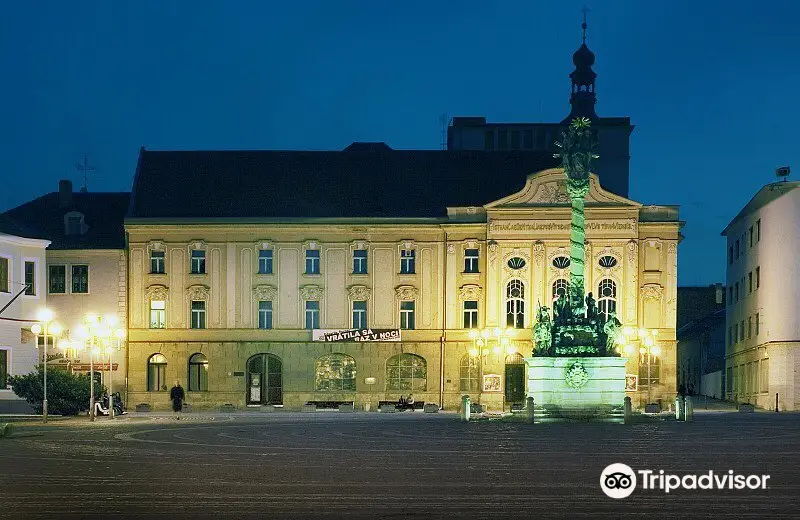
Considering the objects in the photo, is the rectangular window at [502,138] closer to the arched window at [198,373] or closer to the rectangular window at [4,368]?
the arched window at [198,373]

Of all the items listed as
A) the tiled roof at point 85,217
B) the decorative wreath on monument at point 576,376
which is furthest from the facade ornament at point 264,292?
the decorative wreath on monument at point 576,376

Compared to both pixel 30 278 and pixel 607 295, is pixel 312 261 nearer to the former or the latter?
pixel 607 295

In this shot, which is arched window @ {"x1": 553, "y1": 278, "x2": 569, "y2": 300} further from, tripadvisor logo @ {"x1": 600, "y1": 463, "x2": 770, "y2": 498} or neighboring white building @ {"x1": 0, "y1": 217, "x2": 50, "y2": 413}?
tripadvisor logo @ {"x1": 600, "y1": 463, "x2": 770, "y2": 498}

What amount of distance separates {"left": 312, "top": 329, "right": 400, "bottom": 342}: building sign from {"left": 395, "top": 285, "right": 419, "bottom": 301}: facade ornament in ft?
7.00

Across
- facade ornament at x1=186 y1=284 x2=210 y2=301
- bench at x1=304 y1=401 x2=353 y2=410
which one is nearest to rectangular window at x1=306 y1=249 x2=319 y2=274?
facade ornament at x1=186 y1=284 x2=210 y2=301

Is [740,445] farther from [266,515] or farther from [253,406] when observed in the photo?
[253,406]

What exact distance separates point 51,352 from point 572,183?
121ft

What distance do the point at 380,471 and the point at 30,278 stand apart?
52.8m

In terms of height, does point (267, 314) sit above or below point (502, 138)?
below

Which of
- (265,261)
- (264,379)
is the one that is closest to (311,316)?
(265,261)

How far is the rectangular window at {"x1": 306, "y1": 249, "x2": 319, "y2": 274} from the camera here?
91.3m

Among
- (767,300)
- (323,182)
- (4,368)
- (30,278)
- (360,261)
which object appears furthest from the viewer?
(323,182)

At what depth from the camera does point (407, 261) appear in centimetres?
9081

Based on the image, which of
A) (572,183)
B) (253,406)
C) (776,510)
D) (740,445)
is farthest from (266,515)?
(253,406)
